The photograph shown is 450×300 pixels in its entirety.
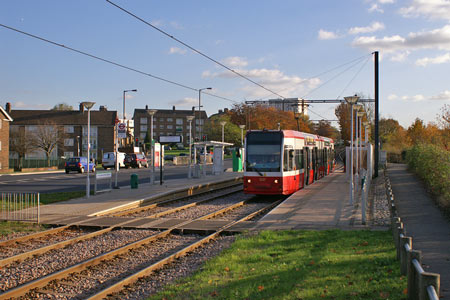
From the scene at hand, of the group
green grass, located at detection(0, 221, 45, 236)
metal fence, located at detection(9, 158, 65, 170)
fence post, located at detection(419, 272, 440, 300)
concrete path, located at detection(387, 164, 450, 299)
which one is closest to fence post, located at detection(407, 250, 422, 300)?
fence post, located at detection(419, 272, 440, 300)

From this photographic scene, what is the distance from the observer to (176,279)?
25.7ft

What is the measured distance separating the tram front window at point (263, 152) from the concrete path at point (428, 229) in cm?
527

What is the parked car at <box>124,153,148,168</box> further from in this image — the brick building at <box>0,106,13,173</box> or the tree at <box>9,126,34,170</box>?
the tree at <box>9,126,34,170</box>

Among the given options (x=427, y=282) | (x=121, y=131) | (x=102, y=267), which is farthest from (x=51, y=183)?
(x=427, y=282)

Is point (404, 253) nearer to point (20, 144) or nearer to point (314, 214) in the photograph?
point (314, 214)

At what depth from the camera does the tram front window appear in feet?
65.9

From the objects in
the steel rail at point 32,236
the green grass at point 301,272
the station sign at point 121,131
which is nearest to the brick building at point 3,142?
the station sign at point 121,131

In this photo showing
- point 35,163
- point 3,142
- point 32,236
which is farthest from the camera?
point 35,163

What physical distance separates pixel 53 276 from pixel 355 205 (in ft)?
40.7

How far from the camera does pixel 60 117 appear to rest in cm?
8862

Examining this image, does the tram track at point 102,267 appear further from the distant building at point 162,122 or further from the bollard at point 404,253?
the distant building at point 162,122

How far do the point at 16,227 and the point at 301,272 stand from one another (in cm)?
926

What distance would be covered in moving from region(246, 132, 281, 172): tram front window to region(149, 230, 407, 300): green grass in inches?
369

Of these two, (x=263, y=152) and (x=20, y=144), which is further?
(x=20, y=144)
